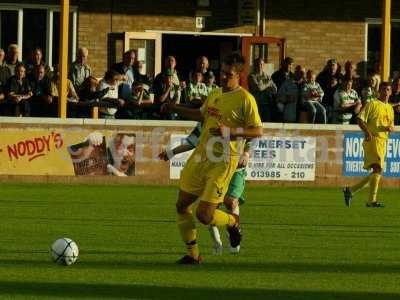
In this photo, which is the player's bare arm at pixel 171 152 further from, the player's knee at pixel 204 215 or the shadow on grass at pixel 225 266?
the shadow on grass at pixel 225 266

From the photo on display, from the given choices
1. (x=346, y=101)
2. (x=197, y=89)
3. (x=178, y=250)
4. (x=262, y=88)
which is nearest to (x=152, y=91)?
(x=197, y=89)

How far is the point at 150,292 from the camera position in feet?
37.5

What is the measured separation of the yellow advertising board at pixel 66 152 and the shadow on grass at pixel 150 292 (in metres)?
14.1

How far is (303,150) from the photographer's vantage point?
28000 mm

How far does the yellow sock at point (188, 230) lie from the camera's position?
13.6m

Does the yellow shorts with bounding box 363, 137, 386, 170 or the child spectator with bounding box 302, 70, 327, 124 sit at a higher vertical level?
the child spectator with bounding box 302, 70, 327, 124

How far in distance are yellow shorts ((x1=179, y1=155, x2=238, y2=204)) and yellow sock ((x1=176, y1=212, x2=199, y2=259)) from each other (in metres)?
0.24

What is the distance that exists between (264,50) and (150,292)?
22.1 metres

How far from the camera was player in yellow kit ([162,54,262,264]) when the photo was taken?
1357cm

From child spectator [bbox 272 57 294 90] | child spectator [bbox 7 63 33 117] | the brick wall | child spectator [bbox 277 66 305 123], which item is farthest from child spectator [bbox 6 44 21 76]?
the brick wall

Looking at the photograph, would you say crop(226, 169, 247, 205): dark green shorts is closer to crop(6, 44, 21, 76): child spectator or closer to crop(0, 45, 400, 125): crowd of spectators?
crop(0, 45, 400, 125): crowd of spectators

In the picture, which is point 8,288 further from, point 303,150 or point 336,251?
point 303,150

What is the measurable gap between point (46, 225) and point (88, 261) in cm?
423

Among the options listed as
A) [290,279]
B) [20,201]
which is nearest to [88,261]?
[290,279]
